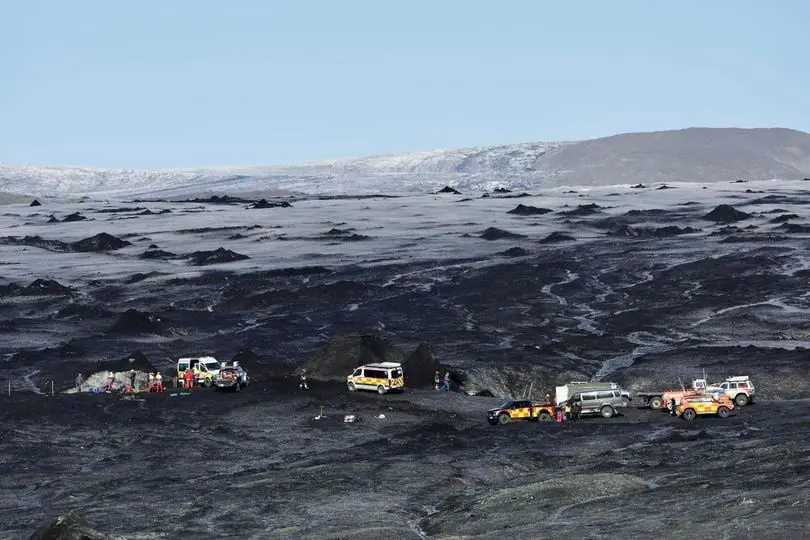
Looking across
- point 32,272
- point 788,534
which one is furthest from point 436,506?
point 32,272

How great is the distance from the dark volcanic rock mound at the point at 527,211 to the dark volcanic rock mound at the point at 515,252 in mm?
42329

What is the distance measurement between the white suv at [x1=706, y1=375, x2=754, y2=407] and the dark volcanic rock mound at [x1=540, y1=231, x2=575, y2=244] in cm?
Result: 7692

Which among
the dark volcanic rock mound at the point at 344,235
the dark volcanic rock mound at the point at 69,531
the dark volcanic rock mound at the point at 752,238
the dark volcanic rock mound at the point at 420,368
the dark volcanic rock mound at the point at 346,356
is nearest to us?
the dark volcanic rock mound at the point at 69,531

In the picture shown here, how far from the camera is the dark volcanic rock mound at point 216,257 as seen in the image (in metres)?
123

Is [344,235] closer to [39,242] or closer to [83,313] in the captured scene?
[39,242]

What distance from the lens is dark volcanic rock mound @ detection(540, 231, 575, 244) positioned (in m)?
132

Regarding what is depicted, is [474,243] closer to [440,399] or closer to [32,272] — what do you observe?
[32,272]

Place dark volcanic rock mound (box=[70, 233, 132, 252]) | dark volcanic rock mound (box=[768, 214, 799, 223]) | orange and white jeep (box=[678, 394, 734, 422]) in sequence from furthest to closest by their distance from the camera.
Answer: dark volcanic rock mound (box=[768, 214, 799, 223]), dark volcanic rock mound (box=[70, 233, 132, 252]), orange and white jeep (box=[678, 394, 734, 422])

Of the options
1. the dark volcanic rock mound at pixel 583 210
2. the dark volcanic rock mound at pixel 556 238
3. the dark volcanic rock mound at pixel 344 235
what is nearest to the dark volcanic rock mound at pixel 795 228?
the dark volcanic rock mound at pixel 556 238

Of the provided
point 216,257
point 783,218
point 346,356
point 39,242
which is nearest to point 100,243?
point 39,242

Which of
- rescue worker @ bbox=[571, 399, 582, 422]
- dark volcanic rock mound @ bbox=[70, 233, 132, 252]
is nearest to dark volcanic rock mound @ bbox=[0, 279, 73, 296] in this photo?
dark volcanic rock mound @ bbox=[70, 233, 132, 252]

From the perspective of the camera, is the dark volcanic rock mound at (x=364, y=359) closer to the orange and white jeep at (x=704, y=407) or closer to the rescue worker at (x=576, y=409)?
the rescue worker at (x=576, y=409)

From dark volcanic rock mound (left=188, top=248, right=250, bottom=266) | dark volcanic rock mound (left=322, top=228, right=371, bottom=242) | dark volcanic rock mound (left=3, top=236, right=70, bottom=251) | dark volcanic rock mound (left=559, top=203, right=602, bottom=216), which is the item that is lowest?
dark volcanic rock mound (left=3, top=236, right=70, bottom=251)

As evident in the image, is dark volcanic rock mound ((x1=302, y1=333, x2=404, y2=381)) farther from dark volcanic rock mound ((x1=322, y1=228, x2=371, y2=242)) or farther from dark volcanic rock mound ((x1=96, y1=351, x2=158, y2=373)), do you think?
dark volcanic rock mound ((x1=322, y1=228, x2=371, y2=242))
